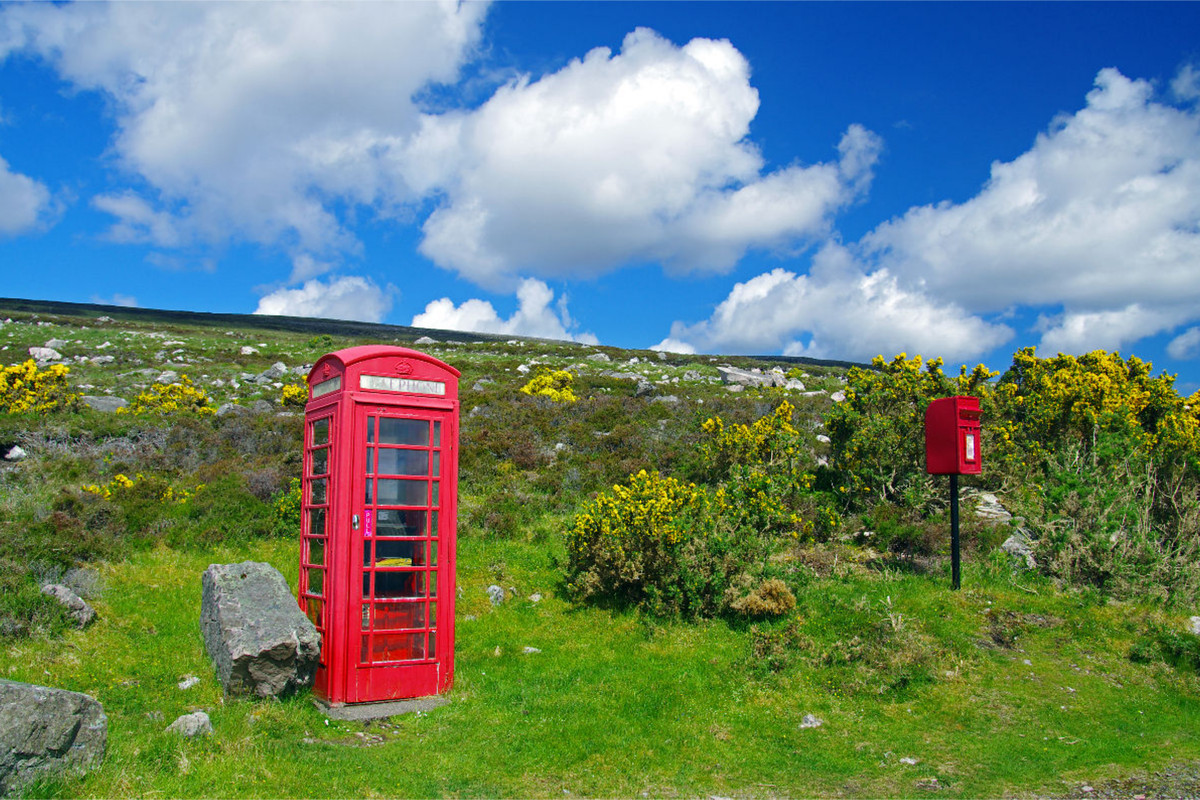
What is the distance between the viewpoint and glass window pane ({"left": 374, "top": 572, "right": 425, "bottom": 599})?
8.29 metres

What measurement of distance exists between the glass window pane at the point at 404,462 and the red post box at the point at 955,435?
7.32 metres

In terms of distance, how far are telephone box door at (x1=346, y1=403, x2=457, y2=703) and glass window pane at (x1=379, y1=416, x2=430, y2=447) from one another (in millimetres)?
11

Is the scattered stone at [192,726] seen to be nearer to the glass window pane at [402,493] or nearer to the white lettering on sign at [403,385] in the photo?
the glass window pane at [402,493]

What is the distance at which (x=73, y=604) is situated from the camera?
9070mm

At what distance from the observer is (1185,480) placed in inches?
520

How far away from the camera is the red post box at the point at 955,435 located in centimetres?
1130

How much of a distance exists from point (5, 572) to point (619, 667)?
7.40 meters

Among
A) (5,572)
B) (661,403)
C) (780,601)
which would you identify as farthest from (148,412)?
(780,601)

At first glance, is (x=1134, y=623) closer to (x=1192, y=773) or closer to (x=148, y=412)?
(x=1192, y=773)

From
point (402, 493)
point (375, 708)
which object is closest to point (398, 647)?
point (375, 708)

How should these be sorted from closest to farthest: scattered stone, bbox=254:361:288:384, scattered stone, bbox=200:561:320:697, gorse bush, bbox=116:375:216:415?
scattered stone, bbox=200:561:320:697
gorse bush, bbox=116:375:216:415
scattered stone, bbox=254:361:288:384

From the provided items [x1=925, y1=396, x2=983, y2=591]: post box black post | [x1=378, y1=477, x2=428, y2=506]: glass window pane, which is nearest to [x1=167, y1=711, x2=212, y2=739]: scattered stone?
[x1=378, y1=477, x2=428, y2=506]: glass window pane

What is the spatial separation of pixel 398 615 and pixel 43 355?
32.7 metres

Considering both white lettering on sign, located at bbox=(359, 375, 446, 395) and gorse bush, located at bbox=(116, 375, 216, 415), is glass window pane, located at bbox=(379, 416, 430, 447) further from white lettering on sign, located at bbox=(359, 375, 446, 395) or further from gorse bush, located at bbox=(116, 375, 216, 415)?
gorse bush, located at bbox=(116, 375, 216, 415)
